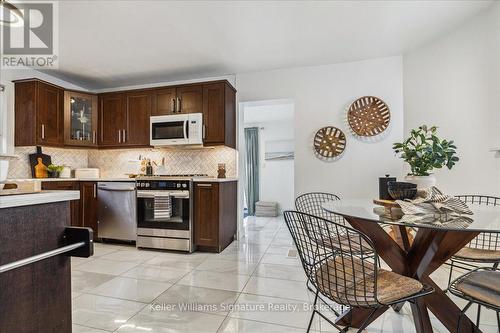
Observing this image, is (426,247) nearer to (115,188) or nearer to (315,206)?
(315,206)

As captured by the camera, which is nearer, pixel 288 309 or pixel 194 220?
pixel 288 309

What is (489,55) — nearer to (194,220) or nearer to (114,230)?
(194,220)

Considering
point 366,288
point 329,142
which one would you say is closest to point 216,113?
point 329,142

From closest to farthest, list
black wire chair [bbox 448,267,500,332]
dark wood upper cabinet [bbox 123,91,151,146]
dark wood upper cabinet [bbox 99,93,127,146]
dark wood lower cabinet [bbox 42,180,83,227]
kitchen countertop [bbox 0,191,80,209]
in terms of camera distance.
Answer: kitchen countertop [bbox 0,191,80,209] → black wire chair [bbox 448,267,500,332] → dark wood lower cabinet [bbox 42,180,83,227] → dark wood upper cabinet [bbox 123,91,151,146] → dark wood upper cabinet [bbox 99,93,127,146]

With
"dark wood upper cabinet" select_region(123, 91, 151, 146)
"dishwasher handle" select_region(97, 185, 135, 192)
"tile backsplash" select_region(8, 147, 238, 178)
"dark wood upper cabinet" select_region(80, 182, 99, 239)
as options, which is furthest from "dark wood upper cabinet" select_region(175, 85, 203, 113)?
"dark wood upper cabinet" select_region(80, 182, 99, 239)

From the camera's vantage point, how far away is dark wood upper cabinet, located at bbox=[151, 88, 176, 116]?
12.3 ft

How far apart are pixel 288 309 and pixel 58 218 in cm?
166

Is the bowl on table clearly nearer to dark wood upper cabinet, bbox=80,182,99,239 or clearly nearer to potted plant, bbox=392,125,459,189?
potted plant, bbox=392,125,459,189

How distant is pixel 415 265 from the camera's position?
4.99ft

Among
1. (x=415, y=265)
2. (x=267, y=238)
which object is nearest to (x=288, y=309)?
(x=415, y=265)

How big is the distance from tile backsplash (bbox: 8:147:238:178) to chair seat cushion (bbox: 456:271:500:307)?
9.81 ft

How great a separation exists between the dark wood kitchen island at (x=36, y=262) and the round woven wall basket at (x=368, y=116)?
132 inches

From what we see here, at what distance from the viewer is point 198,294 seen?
7.07 ft

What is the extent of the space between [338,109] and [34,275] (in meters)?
3.56
